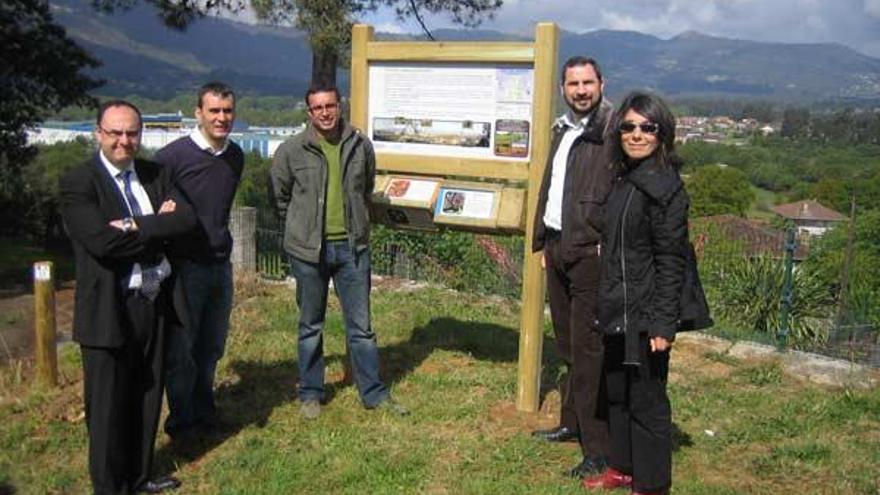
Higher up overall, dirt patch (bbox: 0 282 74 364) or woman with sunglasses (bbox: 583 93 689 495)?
woman with sunglasses (bbox: 583 93 689 495)

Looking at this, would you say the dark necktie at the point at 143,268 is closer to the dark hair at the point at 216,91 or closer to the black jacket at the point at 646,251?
the dark hair at the point at 216,91

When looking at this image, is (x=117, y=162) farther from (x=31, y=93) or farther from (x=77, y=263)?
(x=31, y=93)

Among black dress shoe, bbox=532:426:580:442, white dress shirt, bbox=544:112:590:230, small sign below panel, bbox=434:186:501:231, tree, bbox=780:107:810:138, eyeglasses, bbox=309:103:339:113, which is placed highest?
tree, bbox=780:107:810:138

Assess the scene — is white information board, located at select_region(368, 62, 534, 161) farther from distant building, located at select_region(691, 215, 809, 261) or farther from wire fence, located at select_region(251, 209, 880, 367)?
distant building, located at select_region(691, 215, 809, 261)

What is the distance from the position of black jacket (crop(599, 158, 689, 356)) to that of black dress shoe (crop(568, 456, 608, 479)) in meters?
0.90

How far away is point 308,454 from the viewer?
3936mm

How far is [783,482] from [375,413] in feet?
7.02

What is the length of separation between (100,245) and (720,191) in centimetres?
6029

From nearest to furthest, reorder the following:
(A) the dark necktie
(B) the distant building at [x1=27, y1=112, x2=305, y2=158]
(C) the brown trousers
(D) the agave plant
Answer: (A) the dark necktie
(C) the brown trousers
(D) the agave plant
(B) the distant building at [x1=27, y1=112, x2=305, y2=158]

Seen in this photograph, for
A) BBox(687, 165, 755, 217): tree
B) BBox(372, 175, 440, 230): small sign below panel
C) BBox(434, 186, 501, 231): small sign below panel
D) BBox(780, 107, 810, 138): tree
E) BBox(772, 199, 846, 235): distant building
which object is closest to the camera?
BBox(434, 186, 501, 231): small sign below panel

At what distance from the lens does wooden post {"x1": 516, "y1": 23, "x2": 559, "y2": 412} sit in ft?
13.8

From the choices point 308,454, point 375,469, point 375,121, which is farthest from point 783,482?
point 375,121

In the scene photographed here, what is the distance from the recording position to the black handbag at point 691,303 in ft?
9.93

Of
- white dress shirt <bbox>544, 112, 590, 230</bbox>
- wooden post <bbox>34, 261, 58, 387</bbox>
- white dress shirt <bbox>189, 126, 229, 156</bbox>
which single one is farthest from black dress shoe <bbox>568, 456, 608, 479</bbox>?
wooden post <bbox>34, 261, 58, 387</bbox>
